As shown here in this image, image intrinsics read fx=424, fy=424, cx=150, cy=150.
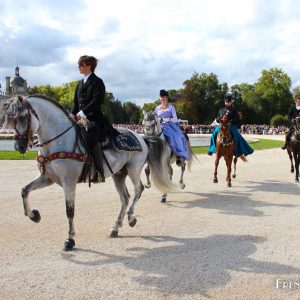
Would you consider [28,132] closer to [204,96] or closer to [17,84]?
[204,96]

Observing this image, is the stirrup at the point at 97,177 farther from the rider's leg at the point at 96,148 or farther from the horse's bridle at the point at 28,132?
the horse's bridle at the point at 28,132

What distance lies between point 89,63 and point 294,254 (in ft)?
14.6

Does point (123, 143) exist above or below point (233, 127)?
below

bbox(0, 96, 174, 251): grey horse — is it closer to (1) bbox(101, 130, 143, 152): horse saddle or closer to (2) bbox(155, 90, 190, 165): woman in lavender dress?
(1) bbox(101, 130, 143, 152): horse saddle

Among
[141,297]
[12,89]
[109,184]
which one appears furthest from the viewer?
[12,89]

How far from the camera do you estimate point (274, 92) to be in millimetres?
91938

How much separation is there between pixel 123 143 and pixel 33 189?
1.81m

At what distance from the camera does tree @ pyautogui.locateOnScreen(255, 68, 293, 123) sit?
91.9 metres

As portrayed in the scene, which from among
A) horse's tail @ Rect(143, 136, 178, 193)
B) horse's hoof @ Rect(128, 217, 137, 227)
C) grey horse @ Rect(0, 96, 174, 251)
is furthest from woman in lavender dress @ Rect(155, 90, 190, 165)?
grey horse @ Rect(0, 96, 174, 251)

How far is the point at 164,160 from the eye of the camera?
8.79 metres

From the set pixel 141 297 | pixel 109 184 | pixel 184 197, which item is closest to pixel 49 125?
pixel 141 297

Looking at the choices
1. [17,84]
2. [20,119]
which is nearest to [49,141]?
[20,119]

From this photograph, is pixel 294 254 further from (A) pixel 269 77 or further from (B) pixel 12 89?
(B) pixel 12 89

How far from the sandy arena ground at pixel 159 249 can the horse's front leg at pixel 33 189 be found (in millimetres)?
420
